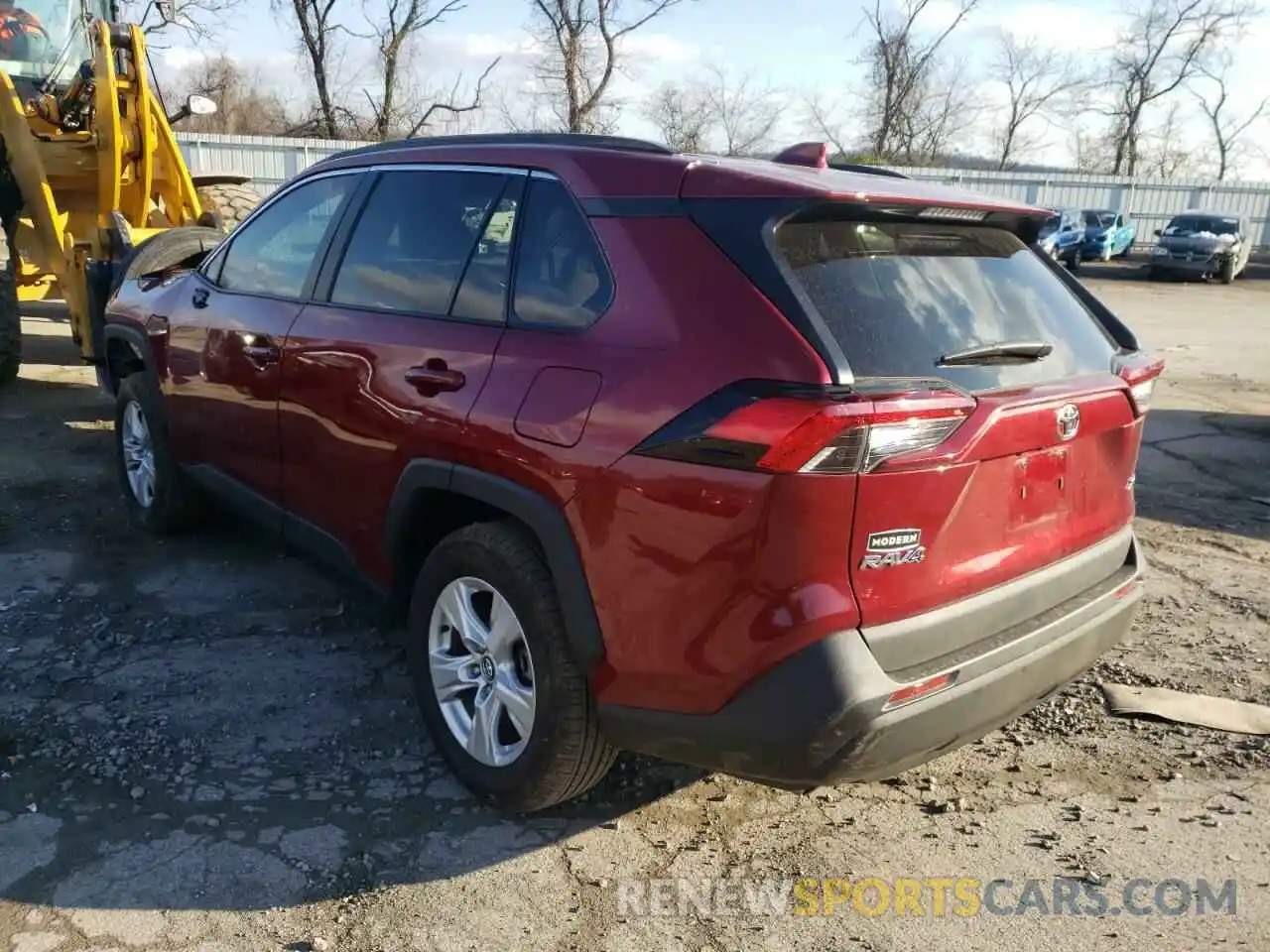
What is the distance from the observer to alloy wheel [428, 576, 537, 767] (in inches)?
112

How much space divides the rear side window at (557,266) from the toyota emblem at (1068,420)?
119 centimetres

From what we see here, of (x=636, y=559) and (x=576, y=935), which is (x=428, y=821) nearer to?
(x=576, y=935)

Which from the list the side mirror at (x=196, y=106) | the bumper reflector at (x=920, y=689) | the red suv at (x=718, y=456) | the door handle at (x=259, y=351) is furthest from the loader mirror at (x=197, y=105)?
the bumper reflector at (x=920, y=689)

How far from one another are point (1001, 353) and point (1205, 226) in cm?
2766

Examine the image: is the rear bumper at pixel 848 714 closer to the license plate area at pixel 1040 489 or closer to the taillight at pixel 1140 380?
the license plate area at pixel 1040 489

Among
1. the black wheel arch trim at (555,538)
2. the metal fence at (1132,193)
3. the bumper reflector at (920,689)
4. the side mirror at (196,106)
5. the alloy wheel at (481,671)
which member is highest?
the metal fence at (1132,193)

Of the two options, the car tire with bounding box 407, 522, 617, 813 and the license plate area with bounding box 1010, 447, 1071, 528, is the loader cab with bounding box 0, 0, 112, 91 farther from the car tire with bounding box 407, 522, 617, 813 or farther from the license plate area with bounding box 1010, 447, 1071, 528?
the license plate area with bounding box 1010, 447, 1071, 528

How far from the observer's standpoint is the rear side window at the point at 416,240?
3139mm

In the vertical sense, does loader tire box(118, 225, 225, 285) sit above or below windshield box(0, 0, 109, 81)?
below

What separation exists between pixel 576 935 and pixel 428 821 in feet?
2.09

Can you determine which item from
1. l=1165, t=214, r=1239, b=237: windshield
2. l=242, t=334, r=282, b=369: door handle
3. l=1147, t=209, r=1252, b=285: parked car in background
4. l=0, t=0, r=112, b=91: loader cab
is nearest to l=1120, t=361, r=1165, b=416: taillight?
l=242, t=334, r=282, b=369: door handle

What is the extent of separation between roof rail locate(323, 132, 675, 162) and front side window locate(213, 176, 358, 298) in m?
0.31

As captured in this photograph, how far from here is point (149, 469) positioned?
16.8 feet

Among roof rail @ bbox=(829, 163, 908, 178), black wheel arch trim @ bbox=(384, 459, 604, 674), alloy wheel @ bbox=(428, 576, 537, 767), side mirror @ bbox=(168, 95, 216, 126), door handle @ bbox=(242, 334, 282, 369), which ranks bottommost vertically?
alloy wheel @ bbox=(428, 576, 537, 767)
